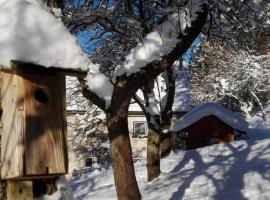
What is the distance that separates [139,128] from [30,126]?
2756cm

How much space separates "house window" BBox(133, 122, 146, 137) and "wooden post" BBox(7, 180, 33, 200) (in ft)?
89.1

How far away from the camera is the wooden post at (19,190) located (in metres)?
3.55

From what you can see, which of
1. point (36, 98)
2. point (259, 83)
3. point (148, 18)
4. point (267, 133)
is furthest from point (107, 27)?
point (259, 83)

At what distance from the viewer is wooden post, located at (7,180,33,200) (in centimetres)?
355

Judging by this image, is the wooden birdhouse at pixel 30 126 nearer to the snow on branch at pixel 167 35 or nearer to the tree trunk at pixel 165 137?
the snow on branch at pixel 167 35

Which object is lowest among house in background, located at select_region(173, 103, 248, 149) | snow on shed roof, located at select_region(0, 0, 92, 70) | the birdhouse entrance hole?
the birdhouse entrance hole

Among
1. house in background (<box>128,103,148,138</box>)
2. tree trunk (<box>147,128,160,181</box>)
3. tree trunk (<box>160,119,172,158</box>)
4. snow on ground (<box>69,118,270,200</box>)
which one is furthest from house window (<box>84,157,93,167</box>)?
tree trunk (<box>147,128,160,181</box>)

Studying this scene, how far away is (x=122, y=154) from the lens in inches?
313

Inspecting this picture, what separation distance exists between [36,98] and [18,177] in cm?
64

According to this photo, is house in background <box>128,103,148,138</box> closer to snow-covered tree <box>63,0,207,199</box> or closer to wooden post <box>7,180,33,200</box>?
snow-covered tree <box>63,0,207,199</box>

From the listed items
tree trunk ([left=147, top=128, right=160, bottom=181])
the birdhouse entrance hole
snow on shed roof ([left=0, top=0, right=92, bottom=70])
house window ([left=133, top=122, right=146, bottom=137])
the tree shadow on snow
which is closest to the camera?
snow on shed roof ([left=0, top=0, right=92, bottom=70])

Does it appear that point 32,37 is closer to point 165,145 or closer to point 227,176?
point 227,176

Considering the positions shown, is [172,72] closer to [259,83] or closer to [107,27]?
[107,27]

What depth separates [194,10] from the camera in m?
7.00
